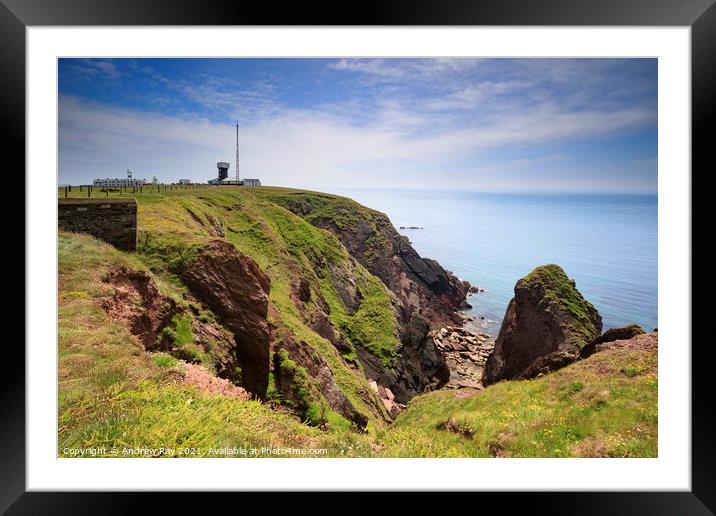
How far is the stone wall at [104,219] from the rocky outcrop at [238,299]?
2.20m

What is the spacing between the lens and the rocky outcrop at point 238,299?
11.1m

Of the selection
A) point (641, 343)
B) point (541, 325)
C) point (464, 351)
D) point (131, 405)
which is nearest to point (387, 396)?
point (541, 325)

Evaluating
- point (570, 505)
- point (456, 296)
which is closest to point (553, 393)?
point (570, 505)

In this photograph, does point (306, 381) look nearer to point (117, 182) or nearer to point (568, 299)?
point (117, 182)

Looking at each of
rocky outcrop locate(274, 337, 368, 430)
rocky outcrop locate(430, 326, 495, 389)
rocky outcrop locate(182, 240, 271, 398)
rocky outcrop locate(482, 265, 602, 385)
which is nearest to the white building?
rocky outcrop locate(182, 240, 271, 398)

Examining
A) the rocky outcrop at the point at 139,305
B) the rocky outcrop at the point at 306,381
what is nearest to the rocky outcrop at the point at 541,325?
the rocky outcrop at the point at 306,381

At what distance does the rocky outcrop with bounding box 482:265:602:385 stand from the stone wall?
1930 cm

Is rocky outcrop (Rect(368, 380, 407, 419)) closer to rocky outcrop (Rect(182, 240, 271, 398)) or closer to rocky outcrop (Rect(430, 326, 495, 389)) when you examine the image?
rocky outcrop (Rect(430, 326, 495, 389))

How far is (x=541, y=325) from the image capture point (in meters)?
19.9

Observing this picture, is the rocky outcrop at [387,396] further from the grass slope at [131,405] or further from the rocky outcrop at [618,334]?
the grass slope at [131,405]

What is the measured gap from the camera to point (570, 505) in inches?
244

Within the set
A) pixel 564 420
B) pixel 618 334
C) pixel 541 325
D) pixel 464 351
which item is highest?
pixel 618 334
